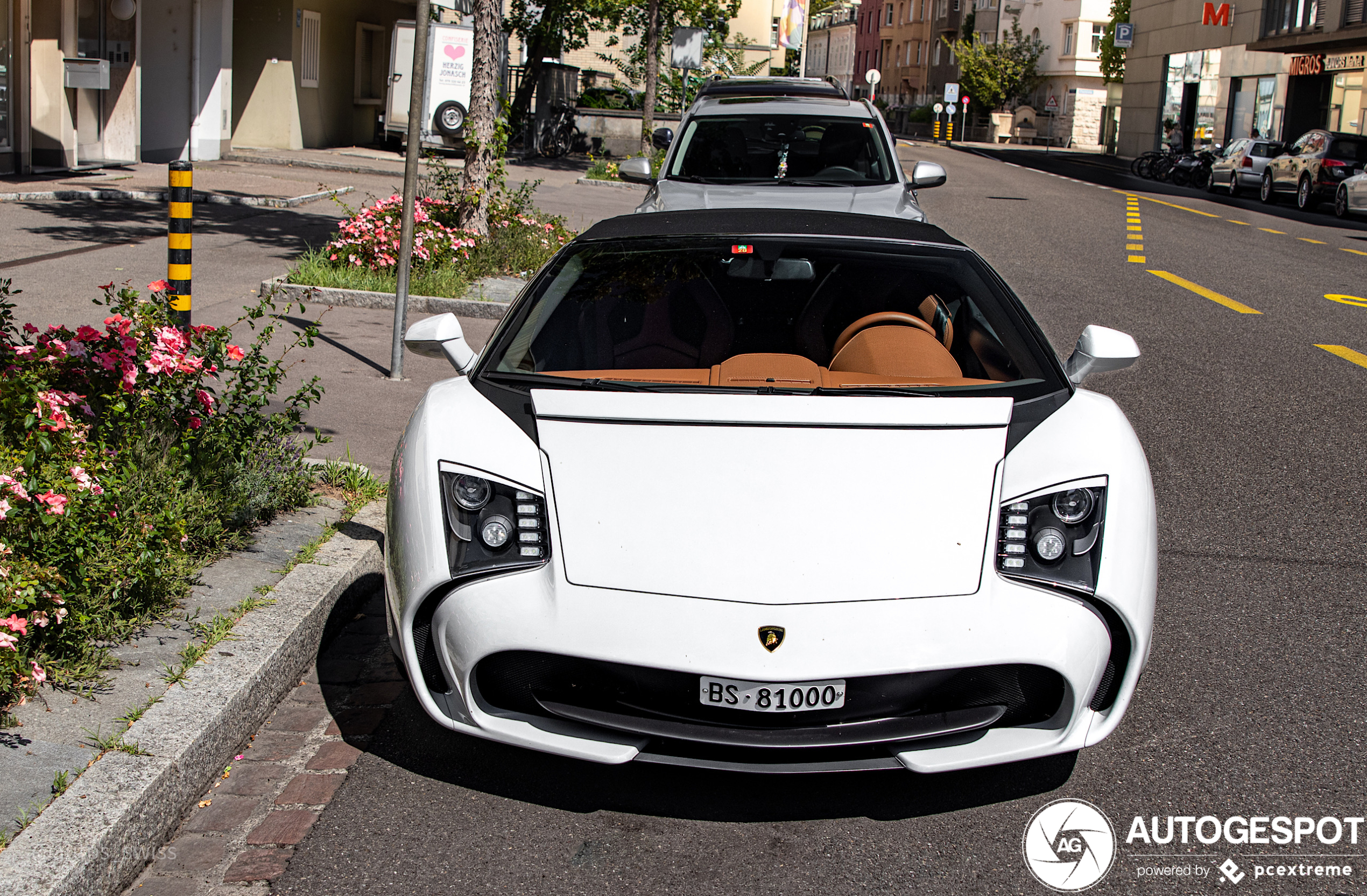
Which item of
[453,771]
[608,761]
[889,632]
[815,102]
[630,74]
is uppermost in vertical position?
[630,74]

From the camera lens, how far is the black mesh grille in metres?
2.88

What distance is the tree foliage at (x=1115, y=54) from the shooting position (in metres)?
65.0

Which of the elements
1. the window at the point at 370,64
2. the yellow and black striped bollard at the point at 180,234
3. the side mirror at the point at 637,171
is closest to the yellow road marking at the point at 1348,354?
the side mirror at the point at 637,171

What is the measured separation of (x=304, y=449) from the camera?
16.9 feet

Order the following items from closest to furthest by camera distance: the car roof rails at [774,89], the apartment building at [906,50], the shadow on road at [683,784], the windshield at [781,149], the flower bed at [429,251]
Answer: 1. the shadow on road at [683,784]
2. the windshield at [781,149]
3. the flower bed at [429,251]
4. the car roof rails at [774,89]
5. the apartment building at [906,50]

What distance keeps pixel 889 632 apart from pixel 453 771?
1229 millimetres

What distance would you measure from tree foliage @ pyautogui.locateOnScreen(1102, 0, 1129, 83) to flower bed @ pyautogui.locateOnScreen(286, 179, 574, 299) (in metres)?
59.6

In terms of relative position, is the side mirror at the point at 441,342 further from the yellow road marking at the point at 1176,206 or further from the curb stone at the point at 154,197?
the yellow road marking at the point at 1176,206

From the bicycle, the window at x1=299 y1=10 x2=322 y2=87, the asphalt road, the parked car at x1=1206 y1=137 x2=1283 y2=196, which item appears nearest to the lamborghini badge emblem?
the asphalt road

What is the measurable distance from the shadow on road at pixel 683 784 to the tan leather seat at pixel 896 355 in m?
1.20

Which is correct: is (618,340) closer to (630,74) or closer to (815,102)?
(815,102)

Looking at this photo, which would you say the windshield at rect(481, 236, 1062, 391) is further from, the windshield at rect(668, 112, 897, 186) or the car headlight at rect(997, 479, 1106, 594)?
the windshield at rect(668, 112, 897, 186)

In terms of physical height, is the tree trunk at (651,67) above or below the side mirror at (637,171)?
above

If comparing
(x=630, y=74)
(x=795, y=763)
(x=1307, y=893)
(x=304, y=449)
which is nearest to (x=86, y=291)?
(x=304, y=449)
